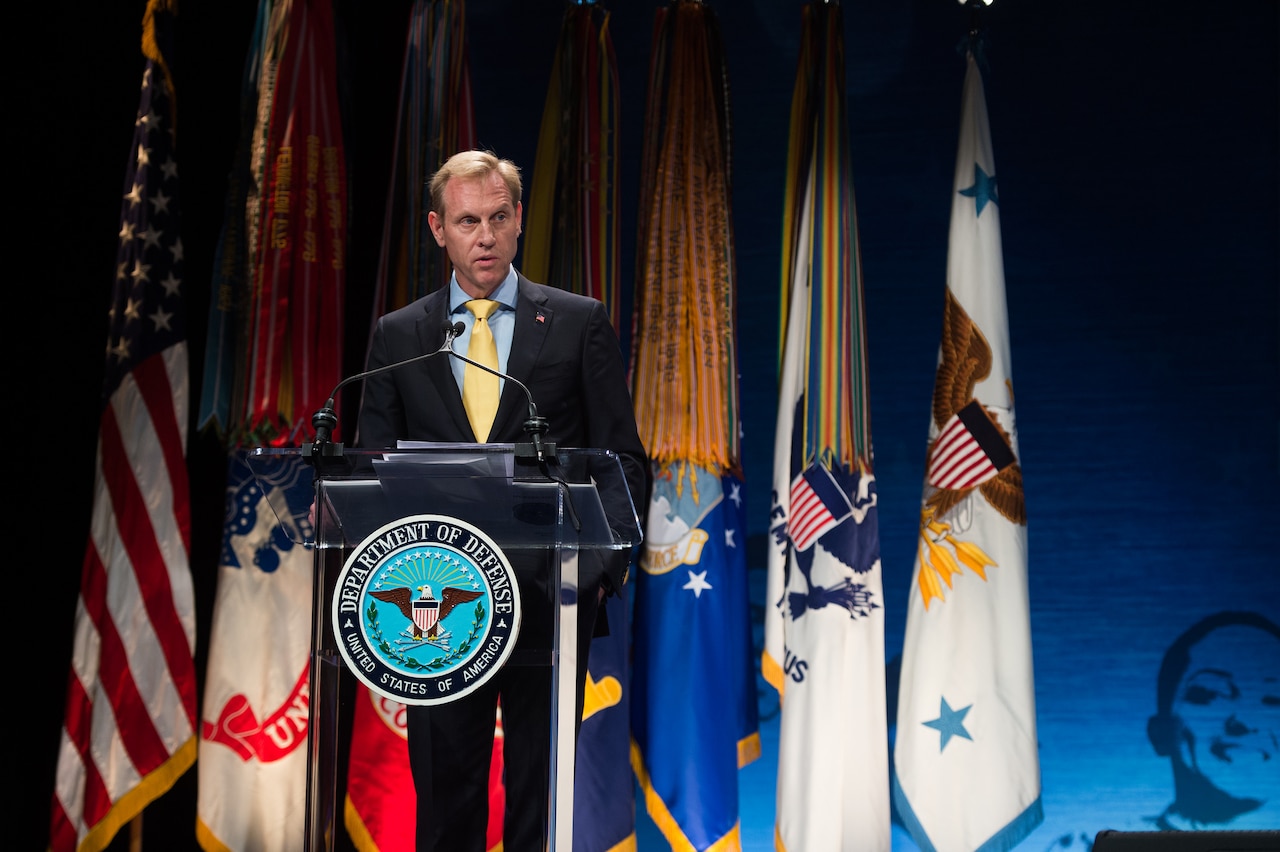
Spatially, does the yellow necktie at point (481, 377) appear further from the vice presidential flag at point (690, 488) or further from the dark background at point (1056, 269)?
the dark background at point (1056, 269)

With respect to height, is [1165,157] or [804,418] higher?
[1165,157]

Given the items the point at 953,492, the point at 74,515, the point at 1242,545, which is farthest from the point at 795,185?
the point at 74,515

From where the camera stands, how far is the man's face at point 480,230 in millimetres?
2064

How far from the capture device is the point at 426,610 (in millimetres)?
1551

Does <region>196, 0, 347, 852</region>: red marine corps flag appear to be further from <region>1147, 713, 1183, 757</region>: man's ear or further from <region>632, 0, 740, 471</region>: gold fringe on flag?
<region>1147, 713, 1183, 757</region>: man's ear

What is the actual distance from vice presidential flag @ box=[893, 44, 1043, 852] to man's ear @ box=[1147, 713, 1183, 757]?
0.66 metres

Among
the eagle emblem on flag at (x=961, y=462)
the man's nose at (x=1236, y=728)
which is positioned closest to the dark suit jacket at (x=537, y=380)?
the eagle emblem on flag at (x=961, y=462)

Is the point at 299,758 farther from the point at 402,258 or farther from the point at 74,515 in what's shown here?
the point at 402,258

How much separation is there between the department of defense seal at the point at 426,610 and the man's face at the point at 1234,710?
247 cm

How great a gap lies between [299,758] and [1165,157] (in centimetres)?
281

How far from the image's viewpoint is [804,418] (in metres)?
2.97

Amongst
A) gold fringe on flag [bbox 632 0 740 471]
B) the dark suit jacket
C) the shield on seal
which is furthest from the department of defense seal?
gold fringe on flag [bbox 632 0 740 471]

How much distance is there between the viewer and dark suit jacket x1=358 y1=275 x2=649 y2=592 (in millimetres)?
2023

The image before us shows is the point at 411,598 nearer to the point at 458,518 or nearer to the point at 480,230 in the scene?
the point at 458,518
